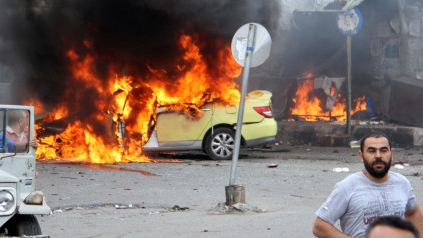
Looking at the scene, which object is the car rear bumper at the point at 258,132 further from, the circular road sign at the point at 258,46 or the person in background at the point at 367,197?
the person in background at the point at 367,197

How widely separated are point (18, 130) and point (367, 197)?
3.98m

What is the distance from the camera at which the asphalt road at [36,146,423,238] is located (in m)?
10.2

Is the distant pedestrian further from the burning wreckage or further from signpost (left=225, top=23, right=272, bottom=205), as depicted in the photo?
the burning wreckage

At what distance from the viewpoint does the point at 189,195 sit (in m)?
13.1

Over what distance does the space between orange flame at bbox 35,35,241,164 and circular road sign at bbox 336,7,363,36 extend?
2.95 meters

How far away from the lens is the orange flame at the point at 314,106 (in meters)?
25.1

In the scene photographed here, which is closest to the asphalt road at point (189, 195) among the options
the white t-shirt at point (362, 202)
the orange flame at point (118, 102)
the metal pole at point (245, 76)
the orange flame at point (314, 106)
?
the metal pole at point (245, 76)

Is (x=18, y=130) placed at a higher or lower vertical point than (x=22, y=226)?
Answer: higher

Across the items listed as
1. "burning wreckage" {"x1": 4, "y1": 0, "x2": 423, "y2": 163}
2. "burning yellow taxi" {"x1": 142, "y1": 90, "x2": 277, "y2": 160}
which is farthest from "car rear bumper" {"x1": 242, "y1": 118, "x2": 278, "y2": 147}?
"burning wreckage" {"x1": 4, "y1": 0, "x2": 423, "y2": 163}

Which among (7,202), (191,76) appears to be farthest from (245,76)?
(191,76)

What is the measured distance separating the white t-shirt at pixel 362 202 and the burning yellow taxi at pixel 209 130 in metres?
13.4

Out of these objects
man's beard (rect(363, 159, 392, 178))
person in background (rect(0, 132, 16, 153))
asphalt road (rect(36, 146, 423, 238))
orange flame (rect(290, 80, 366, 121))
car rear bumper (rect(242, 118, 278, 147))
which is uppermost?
orange flame (rect(290, 80, 366, 121))

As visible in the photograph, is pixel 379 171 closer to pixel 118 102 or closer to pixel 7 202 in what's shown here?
pixel 7 202

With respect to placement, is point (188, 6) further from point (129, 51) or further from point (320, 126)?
point (320, 126)
